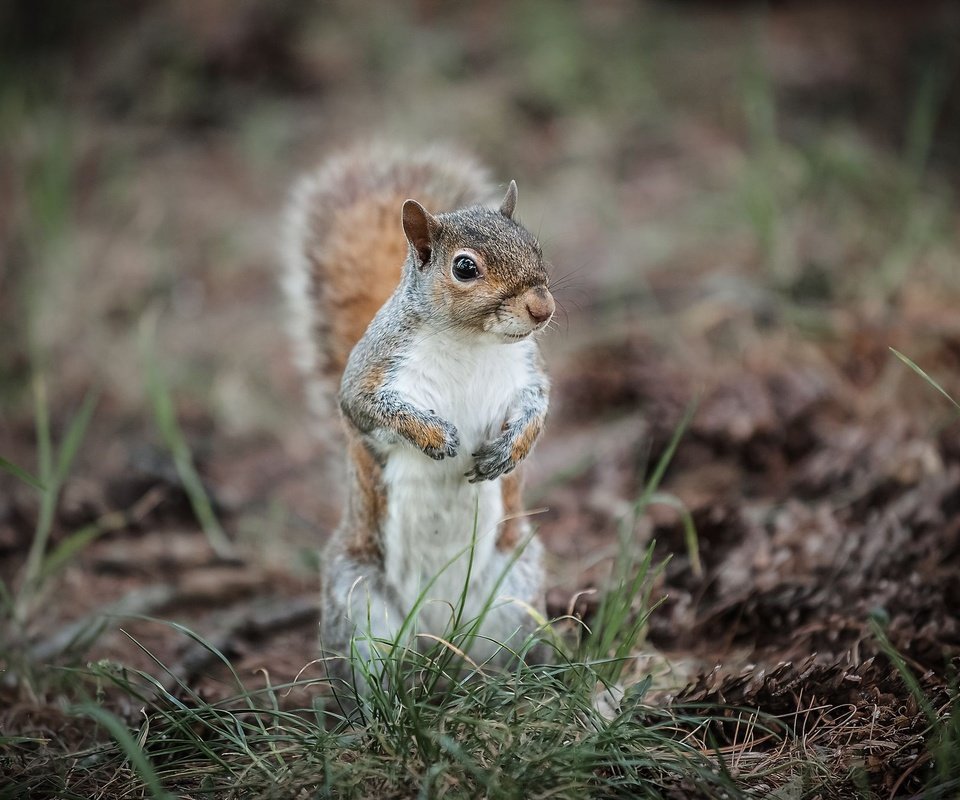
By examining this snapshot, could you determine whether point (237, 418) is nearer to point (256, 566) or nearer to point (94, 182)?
point (256, 566)

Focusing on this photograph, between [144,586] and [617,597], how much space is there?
2.03 meters

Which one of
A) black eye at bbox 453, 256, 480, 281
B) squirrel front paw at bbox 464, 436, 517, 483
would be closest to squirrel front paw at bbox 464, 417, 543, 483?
squirrel front paw at bbox 464, 436, 517, 483

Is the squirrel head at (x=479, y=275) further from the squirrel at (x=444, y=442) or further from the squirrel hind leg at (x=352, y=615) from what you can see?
the squirrel hind leg at (x=352, y=615)

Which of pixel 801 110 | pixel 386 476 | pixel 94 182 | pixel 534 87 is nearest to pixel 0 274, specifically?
pixel 94 182

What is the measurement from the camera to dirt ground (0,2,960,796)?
2.95 m

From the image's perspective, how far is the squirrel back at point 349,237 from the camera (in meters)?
3.10

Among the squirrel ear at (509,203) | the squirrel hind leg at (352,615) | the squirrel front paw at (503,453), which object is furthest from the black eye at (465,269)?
the squirrel hind leg at (352,615)

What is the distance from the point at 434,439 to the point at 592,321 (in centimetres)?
285

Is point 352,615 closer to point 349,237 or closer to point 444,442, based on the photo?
point 444,442

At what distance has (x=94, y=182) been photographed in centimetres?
675

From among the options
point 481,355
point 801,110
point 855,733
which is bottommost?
point 855,733

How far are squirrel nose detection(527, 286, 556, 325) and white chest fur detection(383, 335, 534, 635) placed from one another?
177mm

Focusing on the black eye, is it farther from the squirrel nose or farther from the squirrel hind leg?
the squirrel hind leg

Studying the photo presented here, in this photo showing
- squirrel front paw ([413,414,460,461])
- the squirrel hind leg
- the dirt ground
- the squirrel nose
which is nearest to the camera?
the squirrel nose
